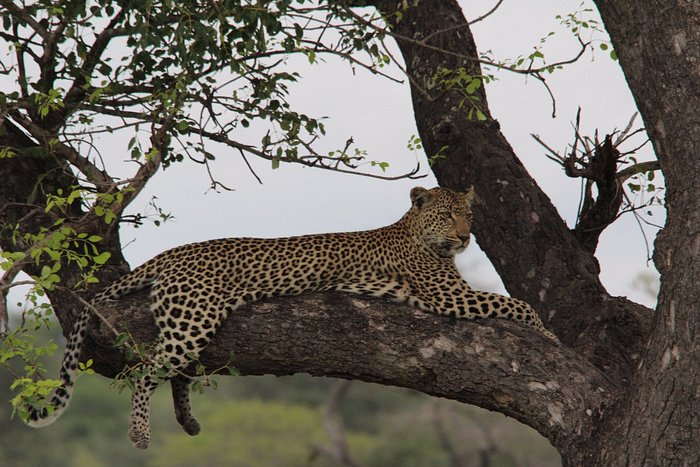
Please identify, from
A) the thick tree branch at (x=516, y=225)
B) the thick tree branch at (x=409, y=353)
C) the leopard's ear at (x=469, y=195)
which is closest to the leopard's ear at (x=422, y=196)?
the leopard's ear at (x=469, y=195)

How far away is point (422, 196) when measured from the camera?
848 cm

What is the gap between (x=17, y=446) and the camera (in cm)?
4441

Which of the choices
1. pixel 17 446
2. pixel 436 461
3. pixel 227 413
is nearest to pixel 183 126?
pixel 436 461

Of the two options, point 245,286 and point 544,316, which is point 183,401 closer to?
point 245,286

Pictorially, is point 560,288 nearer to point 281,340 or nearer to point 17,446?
point 281,340

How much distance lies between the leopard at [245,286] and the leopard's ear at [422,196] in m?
0.30

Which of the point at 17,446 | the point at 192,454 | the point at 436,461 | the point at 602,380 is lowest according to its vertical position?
the point at 17,446

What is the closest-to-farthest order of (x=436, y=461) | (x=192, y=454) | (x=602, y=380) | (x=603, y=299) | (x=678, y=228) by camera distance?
1. (x=678, y=228)
2. (x=602, y=380)
3. (x=603, y=299)
4. (x=436, y=461)
5. (x=192, y=454)

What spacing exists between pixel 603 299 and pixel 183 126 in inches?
126

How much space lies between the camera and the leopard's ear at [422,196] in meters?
8.48

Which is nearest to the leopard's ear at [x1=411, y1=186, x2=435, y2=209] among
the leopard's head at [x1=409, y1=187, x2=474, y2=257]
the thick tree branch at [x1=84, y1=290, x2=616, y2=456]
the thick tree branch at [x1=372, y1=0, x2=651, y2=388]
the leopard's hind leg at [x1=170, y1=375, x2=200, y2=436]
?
the leopard's head at [x1=409, y1=187, x2=474, y2=257]

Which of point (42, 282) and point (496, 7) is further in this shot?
point (496, 7)

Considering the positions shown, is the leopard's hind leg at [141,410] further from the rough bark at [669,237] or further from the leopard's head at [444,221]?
the rough bark at [669,237]

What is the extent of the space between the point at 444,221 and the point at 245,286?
1.74 meters
